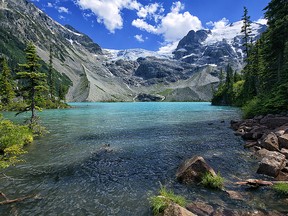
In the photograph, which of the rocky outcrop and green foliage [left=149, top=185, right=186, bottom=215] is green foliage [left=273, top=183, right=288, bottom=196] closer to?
the rocky outcrop

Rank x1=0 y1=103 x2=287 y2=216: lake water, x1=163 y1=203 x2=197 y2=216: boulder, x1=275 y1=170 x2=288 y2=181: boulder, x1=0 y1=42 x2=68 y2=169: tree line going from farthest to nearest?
x1=0 y1=42 x2=68 y2=169: tree line → x1=275 y1=170 x2=288 y2=181: boulder → x1=0 y1=103 x2=287 y2=216: lake water → x1=163 y1=203 x2=197 y2=216: boulder

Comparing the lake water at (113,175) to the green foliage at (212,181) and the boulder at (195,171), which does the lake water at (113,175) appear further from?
the boulder at (195,171)

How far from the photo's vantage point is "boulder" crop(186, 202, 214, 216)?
10.6 meters

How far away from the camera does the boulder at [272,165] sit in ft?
49.2

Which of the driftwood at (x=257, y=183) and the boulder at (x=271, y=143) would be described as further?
the boulder at (x=271, y=143)

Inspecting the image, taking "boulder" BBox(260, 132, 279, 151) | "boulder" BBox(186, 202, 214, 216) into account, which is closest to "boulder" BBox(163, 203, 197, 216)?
"boulder" BBox(186, 202, 214, 216)

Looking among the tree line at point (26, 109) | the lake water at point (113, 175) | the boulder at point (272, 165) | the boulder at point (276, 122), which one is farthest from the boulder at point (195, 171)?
the boulder at point (276, 122)

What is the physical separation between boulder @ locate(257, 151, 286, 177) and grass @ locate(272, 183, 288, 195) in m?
2.41

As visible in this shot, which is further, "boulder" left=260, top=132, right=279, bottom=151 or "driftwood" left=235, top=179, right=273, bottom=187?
"boulder" left=260, top=132, right=279, bottom=151

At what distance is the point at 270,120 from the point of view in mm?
29500

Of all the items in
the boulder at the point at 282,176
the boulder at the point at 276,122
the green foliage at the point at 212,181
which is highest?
the boulder at the point at 276,122

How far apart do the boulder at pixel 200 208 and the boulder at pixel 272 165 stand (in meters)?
6.63

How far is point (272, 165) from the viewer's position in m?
15.1

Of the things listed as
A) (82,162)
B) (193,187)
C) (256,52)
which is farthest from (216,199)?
(256,52)
